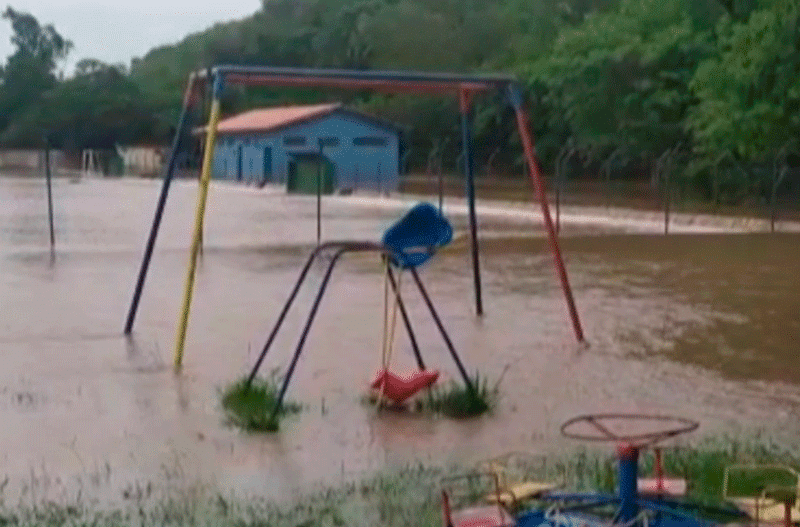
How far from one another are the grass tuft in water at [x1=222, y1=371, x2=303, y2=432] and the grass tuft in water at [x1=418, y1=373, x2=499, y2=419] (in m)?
0.86

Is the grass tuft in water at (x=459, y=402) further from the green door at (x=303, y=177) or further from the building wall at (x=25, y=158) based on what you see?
the building wall at (x=25, y=158)

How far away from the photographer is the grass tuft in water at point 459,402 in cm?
987

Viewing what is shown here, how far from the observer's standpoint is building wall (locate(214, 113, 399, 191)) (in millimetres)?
61406

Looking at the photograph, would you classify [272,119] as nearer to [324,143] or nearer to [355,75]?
[324,143]

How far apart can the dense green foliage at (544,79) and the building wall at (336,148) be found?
232 centimetres

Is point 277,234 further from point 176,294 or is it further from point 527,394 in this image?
point 527,394

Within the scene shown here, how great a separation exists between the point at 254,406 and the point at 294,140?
2088 inches

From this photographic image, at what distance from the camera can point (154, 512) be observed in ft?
23.9

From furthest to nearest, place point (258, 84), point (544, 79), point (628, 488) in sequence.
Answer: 1. point (544, 79)
2. point (258, 84)
3. point (628, 488)

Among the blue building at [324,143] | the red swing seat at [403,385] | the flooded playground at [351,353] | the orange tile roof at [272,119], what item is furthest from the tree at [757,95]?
the red swing seat at [403,385]

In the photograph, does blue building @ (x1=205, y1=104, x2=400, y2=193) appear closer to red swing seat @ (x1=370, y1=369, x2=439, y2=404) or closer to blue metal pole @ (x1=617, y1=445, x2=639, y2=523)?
red swing seat @ (x1=370, y1=369, x2=439, y2=404)

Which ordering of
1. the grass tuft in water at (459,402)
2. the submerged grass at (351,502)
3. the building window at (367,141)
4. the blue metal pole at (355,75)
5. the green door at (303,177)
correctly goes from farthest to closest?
the building window at (367,141) < the green door at (303,177) < the blue metal pole at (355,75) < the grass tuft in water at (459,402) < the submerged grass at (351,502)

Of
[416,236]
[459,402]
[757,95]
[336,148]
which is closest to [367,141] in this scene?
[336,148]

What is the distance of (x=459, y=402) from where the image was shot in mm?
9906
